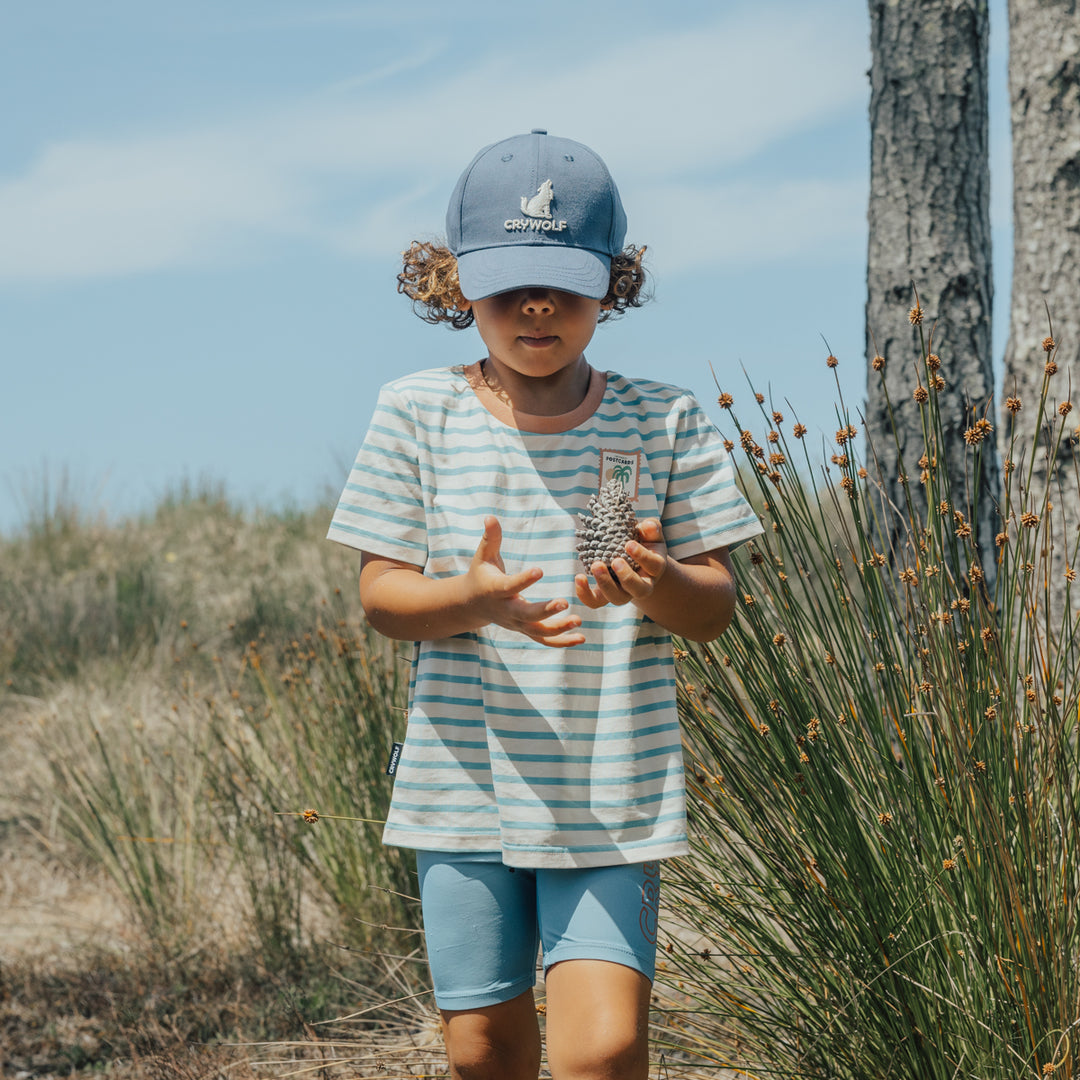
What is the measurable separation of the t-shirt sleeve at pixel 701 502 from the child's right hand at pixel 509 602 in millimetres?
325

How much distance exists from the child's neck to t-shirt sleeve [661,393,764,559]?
0.16 metres

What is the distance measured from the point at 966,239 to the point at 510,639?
9.23 ft

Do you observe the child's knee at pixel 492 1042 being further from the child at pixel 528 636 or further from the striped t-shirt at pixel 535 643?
the striped t-shirt at pixel 535 643

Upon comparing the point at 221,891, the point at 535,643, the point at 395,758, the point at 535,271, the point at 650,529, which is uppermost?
the point at 535,271

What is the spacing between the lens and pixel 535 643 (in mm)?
1793

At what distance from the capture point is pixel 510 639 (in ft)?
5.88

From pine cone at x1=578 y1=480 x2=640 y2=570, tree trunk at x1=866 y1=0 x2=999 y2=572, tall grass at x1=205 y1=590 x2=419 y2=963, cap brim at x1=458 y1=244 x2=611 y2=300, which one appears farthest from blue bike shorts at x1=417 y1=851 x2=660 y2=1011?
tree trunk at x1=866 y1=0 x2=999 y2=572

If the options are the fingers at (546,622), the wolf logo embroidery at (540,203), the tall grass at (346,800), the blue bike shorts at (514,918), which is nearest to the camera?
the fingers at (546,622)

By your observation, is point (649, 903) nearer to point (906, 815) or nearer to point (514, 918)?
point (514, 918)

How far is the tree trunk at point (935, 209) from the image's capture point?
155 inches

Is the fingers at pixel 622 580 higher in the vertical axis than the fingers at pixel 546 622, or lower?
higher

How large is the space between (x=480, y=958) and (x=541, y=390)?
0.83m

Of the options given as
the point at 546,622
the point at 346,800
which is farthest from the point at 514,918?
the point at 346,800

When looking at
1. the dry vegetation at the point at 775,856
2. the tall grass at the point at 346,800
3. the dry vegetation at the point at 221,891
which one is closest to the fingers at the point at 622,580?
the dry vegetation at the point at 775,856
